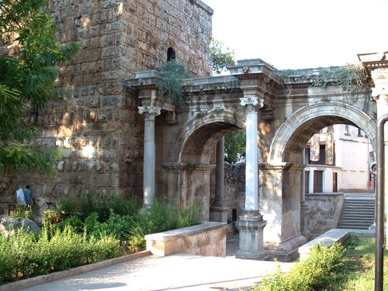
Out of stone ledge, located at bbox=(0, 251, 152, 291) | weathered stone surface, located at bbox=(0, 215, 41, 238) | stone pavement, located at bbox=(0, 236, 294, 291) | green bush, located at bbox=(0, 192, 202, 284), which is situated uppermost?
weathered stone surface, located at bbox=(0, 215, 41, 238)

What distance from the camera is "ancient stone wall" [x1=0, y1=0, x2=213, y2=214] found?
43.0 ft

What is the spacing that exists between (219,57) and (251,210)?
16953 mm

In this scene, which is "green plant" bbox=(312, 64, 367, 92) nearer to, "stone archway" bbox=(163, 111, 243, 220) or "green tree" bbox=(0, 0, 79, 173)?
"stone archway" bbox=(163, 111, 243, 220)

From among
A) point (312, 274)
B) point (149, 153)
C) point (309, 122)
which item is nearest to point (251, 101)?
point (309, 122)

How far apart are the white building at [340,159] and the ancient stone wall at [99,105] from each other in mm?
19630

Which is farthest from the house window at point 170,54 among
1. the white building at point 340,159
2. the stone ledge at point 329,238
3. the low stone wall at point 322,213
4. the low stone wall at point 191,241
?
the white building at point 340,159

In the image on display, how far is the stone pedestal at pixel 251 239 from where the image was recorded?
1143cm

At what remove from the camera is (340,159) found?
33.8 metres

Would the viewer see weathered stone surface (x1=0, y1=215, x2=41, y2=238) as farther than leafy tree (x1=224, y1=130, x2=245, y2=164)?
No

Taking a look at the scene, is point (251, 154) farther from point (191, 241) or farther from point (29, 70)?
point (29, 70)

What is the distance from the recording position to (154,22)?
14500mm

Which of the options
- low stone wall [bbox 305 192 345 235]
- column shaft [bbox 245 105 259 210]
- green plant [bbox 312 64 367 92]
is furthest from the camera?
low stone wall [bbox 305 192 345 235]

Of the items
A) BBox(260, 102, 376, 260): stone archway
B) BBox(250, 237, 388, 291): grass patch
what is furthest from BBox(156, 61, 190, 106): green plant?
BBox(250, 237, 388, 291): grass patch

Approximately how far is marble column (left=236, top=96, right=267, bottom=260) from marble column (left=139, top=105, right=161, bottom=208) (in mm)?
2577
